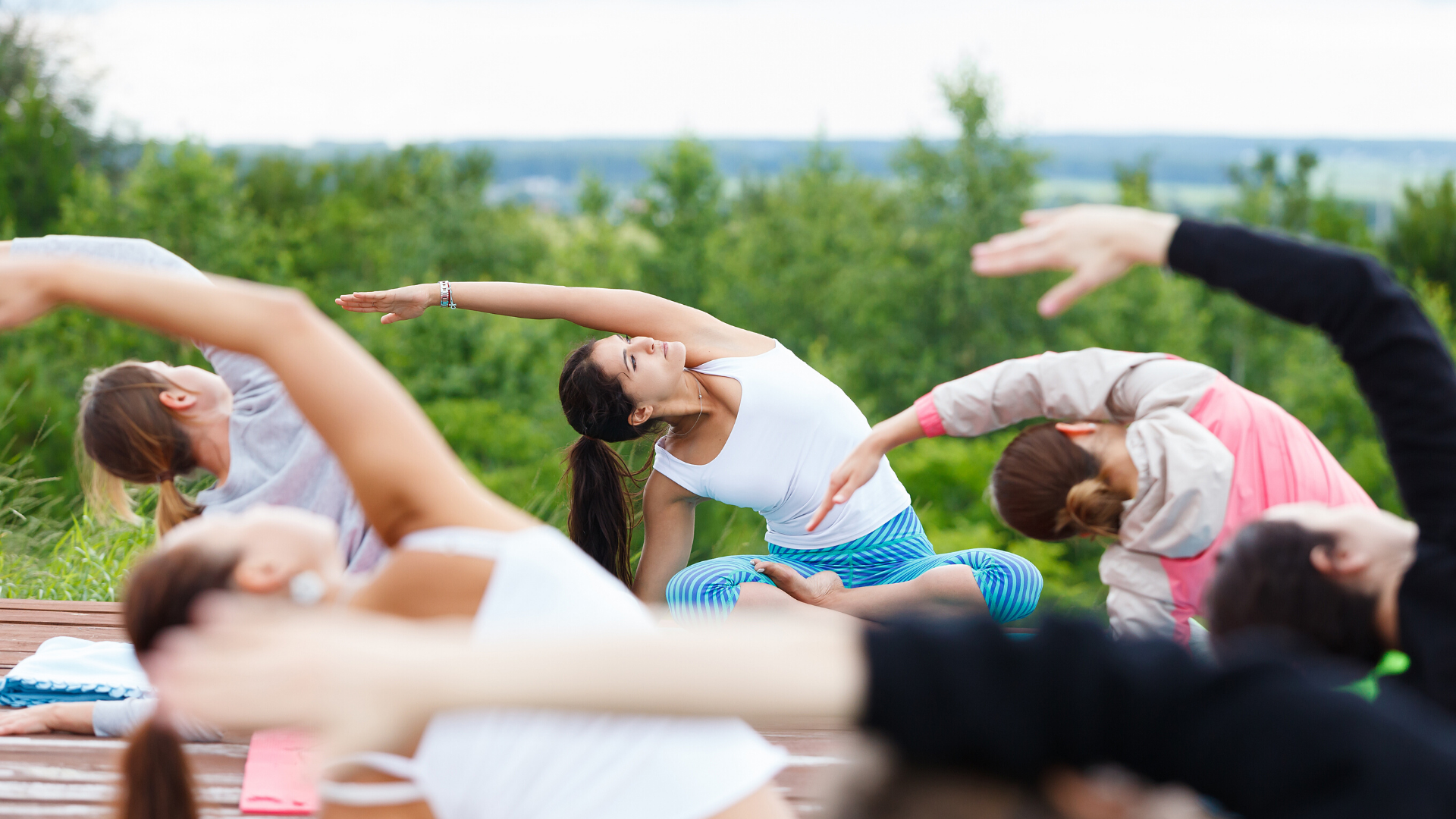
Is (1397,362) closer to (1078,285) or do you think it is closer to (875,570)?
(1078,285)

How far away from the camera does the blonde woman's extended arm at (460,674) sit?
88cm

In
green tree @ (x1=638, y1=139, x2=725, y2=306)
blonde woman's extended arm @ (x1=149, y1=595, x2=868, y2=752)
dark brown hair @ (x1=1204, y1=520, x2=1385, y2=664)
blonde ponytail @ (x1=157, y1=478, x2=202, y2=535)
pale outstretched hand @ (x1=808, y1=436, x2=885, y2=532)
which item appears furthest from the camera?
green tree @ (x1=638, y1=139, x2=725, y2=306)

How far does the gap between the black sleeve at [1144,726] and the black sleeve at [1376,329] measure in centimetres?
70

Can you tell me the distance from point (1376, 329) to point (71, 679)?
2961mm

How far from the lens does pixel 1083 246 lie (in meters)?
1.68

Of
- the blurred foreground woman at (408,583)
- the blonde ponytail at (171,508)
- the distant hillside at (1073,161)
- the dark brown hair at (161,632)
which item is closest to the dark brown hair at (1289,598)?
the blurred foreground woman at (408,583)

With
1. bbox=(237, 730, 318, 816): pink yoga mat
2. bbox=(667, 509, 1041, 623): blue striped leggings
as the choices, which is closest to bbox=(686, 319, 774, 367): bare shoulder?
bbox=(667, 509, 1041, 623): blue striped leggings

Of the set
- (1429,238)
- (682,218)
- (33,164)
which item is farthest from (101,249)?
(1429,238)

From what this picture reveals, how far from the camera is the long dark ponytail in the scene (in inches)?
133

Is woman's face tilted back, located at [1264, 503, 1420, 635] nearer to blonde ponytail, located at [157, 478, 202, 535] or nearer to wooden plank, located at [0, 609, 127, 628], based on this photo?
blonde ponytail, located at [157, 478, 202, 535]

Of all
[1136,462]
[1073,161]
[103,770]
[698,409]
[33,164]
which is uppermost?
[1073,161]

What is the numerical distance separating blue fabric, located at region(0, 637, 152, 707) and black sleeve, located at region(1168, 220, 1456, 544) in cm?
262

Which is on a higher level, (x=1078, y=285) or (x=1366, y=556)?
(x=1078, y=285)

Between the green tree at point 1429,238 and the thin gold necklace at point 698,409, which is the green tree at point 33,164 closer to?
the thin gold necklace at point 698,409
